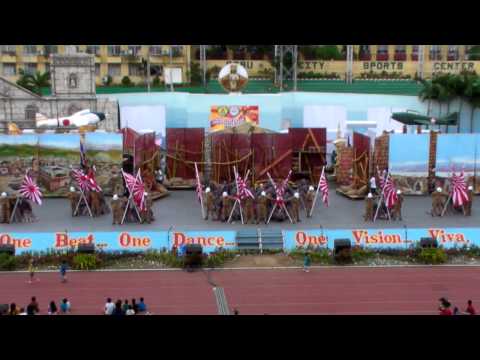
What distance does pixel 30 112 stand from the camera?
156 feet

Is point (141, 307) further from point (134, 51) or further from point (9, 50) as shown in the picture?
point (9, 50)

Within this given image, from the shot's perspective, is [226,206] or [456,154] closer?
[226,206]

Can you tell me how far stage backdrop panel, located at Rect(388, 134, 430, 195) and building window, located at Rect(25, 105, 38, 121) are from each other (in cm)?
2520

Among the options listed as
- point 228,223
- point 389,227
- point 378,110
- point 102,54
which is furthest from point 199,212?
point 102,54

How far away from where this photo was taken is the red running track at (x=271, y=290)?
67.1ft

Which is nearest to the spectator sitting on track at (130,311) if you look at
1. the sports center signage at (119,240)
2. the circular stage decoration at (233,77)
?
the sports center signage at (119,240)

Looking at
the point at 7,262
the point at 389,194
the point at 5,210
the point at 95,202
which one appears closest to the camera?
the point at 7,262

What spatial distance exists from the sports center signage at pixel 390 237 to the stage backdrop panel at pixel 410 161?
416 inches

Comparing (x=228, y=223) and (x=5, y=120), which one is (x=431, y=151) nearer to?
(x=228, y=223)

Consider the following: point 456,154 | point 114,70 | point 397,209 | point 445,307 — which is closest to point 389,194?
point 397,209

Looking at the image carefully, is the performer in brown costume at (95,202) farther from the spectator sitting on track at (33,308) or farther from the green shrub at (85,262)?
the spectator sitting on track at (33,308)

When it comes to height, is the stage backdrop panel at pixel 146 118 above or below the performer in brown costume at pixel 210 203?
above

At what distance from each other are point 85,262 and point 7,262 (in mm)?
2741

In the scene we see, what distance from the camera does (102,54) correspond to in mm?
67125
